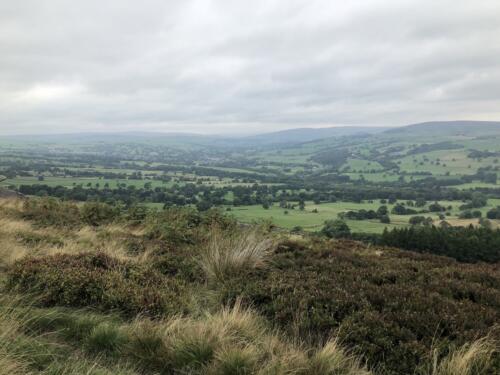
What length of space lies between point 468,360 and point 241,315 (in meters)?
2.48

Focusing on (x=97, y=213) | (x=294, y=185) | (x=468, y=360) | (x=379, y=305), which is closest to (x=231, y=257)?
(x=379, y=305)

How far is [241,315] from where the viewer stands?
14.4ft

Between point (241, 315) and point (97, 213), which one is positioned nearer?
point (241, 315)

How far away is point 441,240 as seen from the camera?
66.6 feet

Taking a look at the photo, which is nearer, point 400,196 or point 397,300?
point 397,300

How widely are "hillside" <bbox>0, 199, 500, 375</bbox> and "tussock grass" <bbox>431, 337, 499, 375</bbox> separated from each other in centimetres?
2

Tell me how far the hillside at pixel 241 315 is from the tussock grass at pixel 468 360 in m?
0.02

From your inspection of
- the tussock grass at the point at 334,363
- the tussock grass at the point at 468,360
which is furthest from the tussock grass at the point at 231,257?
the tussock grass at the point at 468,360

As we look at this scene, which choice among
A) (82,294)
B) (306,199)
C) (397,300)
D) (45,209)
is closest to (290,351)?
(397,300)

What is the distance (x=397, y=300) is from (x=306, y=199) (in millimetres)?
78375

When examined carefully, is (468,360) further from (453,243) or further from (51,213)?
(453,243)

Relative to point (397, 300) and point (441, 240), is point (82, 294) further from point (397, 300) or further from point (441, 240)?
point (441, 240)

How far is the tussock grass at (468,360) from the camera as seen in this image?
3252mm

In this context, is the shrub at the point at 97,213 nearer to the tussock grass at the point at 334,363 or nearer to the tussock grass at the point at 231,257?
the tussock grass at the point at 231,257
